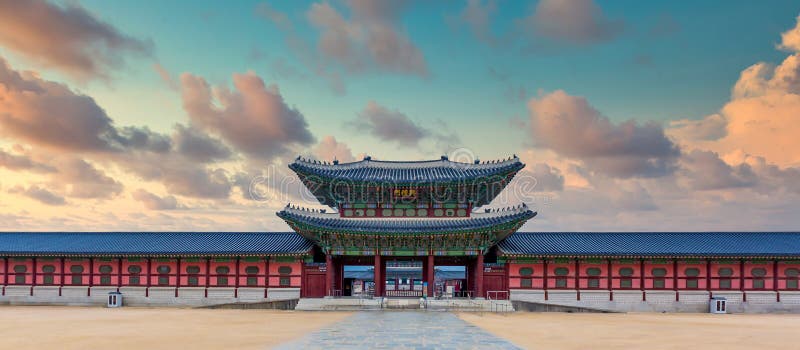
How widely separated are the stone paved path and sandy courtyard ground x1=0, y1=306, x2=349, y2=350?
4.83 feet

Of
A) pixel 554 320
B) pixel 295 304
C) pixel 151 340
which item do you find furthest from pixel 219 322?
pixel 554 320

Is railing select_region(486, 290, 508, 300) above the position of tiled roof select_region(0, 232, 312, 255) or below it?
below

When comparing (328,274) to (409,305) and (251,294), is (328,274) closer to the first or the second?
(251,294)

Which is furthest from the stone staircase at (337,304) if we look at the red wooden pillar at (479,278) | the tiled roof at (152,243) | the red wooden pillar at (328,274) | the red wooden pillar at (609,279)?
the red wooden pillar at (609,279)

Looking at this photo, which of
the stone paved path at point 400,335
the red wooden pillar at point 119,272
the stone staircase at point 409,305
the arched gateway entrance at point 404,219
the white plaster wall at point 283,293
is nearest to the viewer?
the stone paved path at point 400,335

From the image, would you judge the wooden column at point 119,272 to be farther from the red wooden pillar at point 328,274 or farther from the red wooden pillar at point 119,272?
the red wooden pillar at point 328,274

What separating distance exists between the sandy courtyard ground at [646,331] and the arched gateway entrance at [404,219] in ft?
23.8

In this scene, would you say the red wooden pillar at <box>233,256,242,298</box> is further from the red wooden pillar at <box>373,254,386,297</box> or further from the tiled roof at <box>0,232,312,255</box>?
the red wooden pillar at <box>373,254,386,297</box>

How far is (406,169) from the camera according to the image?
4988cm

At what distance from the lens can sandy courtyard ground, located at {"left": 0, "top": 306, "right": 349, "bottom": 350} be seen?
24047mm

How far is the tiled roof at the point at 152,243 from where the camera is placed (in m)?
46.0

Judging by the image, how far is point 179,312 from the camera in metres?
41.1

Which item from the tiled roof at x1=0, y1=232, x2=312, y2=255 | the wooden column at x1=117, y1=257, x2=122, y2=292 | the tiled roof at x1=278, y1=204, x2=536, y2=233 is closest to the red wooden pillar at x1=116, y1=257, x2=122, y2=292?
the wooden column at x1=117, y1=257, x2=122, y2=292

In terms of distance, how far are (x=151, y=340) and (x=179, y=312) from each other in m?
16.9
